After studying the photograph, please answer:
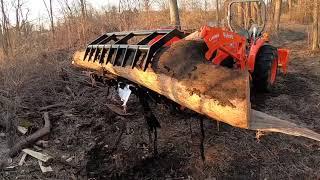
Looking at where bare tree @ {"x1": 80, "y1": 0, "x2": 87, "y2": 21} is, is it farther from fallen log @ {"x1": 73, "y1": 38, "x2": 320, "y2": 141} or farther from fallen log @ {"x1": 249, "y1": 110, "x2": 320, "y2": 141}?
fallen log @ {"x1": 249, "y1": 110, "x2": 320, "y2": 141}

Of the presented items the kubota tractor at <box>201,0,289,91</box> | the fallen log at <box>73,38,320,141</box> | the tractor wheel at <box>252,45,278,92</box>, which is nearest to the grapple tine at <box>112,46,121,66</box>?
the fallen log at <box>73,38,320,141</box>

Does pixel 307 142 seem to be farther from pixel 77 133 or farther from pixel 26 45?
pixel 26 45

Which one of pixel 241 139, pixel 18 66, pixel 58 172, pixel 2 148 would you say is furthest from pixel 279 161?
pixel 18 66

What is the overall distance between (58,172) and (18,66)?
4.58 meters

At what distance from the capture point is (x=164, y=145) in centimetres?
599

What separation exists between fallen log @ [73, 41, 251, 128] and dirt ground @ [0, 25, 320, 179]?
4.01ft

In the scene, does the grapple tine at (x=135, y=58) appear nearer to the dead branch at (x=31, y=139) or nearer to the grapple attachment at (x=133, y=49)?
the grapple attachment at (x=133, y=49)

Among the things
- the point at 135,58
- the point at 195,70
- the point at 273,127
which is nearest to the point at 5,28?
the point at 135,58

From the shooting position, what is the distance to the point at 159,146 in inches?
235

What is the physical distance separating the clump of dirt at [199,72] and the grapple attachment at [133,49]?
225mm

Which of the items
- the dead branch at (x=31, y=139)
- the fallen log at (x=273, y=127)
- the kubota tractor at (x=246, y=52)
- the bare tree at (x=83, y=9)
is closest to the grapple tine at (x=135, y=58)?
the kubota tractor at (x=246, y=52)

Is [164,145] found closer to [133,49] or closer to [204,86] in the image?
[133,49]

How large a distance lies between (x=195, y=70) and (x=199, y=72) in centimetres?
6

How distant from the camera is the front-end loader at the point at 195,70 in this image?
3.86 metres
